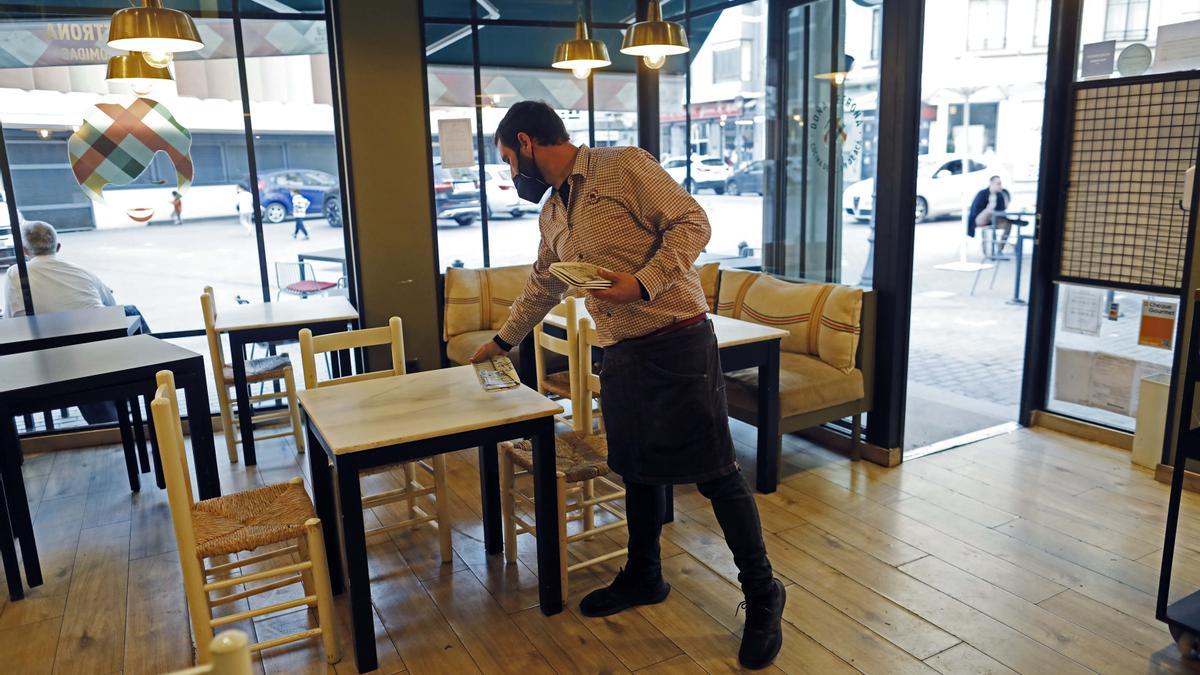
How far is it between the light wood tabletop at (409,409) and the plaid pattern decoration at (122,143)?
286 cm

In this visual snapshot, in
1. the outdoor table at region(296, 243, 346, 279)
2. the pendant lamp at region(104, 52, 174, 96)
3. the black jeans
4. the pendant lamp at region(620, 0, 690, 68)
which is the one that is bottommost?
the black jeans

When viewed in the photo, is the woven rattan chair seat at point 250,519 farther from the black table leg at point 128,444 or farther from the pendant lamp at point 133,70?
the pendant lamp at point 133,70

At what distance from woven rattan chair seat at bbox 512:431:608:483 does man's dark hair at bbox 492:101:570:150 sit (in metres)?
1.05

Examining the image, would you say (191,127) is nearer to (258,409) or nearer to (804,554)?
(258,409)

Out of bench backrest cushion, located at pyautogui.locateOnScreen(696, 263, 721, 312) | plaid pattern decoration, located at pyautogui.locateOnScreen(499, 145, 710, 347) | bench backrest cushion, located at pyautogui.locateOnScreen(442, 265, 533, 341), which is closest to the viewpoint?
plaid pattern decoration, located at pyautogui.locateOnScreen(499, 145, 710, 347)

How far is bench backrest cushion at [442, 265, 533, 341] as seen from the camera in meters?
5.36

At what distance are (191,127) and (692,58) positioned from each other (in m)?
3.19

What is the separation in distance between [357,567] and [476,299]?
119 inches

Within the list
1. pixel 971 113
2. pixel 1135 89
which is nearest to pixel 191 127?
pixel 1135 89

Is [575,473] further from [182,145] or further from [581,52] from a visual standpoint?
[182,145]

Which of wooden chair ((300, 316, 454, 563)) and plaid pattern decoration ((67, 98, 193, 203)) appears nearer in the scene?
wooden chair ((300, 316, 454, 563))

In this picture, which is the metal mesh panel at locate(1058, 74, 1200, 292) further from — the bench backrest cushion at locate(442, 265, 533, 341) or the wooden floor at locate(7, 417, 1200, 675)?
the bench backrest cushion at locate(442, 265, 533, 341)

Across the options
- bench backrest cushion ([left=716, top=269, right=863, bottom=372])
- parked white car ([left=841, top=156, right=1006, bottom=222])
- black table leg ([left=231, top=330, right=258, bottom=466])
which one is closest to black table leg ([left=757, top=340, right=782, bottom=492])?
bench backrest cushion ([left=716, top=269, right=863, bottom=372])

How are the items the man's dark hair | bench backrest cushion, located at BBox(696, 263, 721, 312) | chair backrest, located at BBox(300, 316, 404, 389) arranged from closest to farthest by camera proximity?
the man's dark hair → chair backrest, located at BBox(300, 316, 404, 389) → bench backrest cushion, located at BBox(696, 263, 721, 312)
